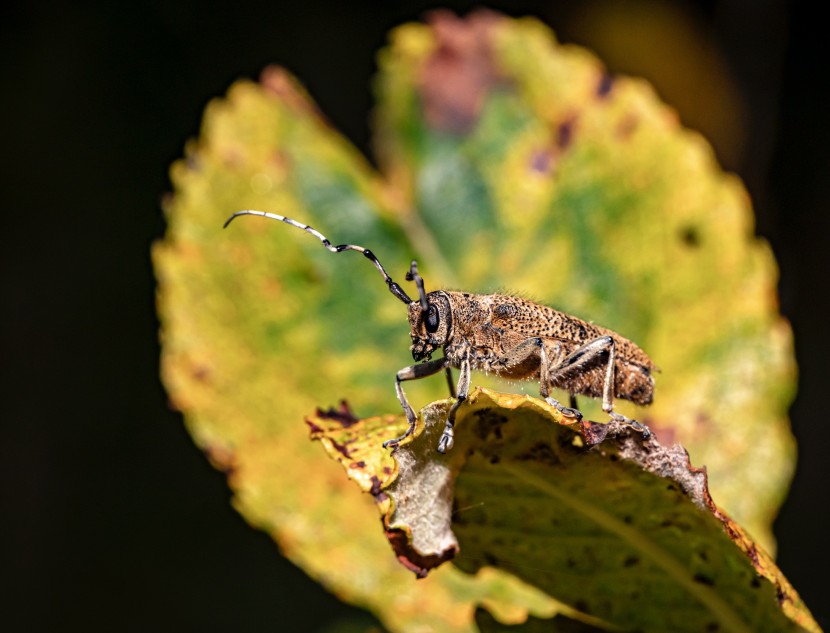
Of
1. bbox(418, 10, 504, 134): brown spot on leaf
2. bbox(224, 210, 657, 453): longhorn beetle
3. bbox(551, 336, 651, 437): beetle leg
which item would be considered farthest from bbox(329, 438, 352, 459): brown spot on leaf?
bbox(418, 10, 504, 134): brown spot on leaf

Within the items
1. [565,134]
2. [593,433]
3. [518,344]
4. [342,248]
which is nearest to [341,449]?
[593,433]

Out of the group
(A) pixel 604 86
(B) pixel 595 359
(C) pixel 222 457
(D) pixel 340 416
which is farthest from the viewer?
(A) pixel 604 86

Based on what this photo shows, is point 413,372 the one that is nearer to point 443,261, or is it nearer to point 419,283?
point 419,283

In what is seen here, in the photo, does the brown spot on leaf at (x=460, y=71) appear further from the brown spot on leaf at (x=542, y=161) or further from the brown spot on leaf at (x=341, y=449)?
the brown spot on leaf at (x=341, y=449)

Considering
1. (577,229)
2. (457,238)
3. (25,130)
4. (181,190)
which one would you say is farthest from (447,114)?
(25,130)

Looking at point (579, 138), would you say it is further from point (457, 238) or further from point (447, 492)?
point (447, 492)

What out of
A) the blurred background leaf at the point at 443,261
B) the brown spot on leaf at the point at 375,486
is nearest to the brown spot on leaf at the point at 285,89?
the blurred background leaf at the point at 443,261
